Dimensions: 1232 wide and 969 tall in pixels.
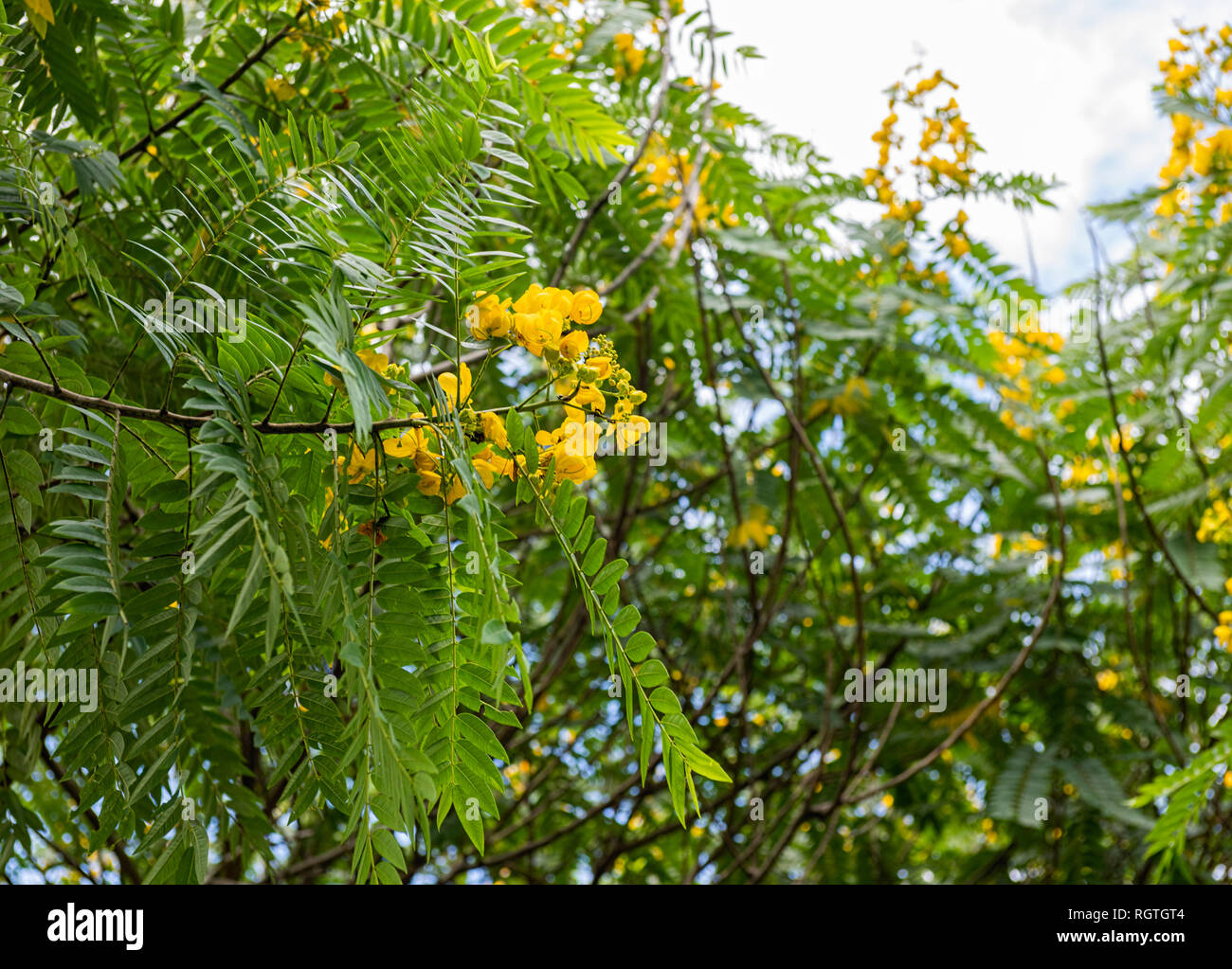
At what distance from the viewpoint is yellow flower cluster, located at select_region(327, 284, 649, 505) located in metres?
0.98

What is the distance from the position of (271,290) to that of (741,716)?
2.05 meters

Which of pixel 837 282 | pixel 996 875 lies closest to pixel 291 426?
pixel 837 282

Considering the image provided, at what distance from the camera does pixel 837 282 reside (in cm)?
315

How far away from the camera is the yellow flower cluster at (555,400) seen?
0.98 metres

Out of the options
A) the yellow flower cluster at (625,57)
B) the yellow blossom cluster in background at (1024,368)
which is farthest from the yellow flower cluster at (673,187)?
the yellow blossom cluster in background at (1024,368)

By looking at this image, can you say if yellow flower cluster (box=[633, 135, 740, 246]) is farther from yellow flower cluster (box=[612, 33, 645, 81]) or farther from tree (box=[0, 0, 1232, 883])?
yellow flower cluster (box=[612, 33, 645, 81])

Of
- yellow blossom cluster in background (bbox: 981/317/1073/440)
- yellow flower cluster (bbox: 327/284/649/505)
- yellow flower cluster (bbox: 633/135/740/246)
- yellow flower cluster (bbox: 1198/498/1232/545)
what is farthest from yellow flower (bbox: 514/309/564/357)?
yellow flower cluster (bbox: 1198/498/1232/545)

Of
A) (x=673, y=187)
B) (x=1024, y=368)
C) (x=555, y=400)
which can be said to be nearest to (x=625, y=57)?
(x=673, y=187)

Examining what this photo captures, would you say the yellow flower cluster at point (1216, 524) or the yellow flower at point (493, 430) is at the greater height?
the yellow flower cluster at point (1216, 524)

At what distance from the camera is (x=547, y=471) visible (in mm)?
1018

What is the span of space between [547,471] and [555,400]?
0.08 meters

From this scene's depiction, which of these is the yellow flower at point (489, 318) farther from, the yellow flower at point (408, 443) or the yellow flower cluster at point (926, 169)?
the yellow flower cluster at point (926, 169)

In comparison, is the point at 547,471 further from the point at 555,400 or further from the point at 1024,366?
the point at 1024,366
